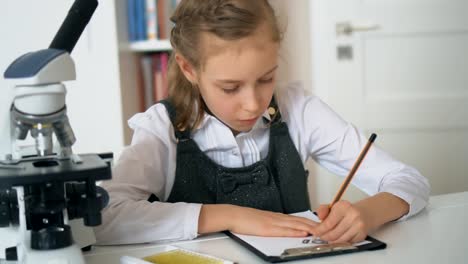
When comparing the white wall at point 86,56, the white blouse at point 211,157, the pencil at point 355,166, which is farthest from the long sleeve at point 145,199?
the white wall at point 86,56

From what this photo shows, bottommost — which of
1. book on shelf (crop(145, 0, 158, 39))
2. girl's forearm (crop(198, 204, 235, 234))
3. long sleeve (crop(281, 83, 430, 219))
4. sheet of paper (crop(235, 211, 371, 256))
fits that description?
sheet of paper (crop(235, 211, 371, 256))

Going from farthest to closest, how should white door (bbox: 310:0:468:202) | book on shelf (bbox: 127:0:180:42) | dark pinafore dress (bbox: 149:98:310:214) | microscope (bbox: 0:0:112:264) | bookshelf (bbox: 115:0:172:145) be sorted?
white door (bbox: 310:0:468:202) < book on shelf (bbox: 127:0:180:42) < bookshelf (bbox: 115:0:172:145) < dark pinafore dress (bbox: 149:98:310:214) < microscope (bbox: 0:0:112:264)

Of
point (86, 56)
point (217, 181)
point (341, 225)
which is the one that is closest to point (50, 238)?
point (341, 225)

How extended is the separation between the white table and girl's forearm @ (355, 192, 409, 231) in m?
0.01

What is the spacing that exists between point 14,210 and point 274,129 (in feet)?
2.18

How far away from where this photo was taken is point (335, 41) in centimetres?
296

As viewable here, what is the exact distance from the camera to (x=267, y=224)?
3.60 ft

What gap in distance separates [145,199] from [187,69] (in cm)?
29

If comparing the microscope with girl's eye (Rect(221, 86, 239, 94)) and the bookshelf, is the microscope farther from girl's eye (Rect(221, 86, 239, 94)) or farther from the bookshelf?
the bookshelf

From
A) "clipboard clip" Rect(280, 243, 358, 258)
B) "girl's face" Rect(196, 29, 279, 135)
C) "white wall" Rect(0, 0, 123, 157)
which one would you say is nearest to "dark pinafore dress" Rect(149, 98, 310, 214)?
"girl's face" Rect(196, 29, 279, 135)

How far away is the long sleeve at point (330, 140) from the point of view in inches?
55.1

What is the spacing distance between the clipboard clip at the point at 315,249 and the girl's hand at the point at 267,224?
73 mm

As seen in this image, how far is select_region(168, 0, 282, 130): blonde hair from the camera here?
1.27m

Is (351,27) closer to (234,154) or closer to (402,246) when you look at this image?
(234,154)
